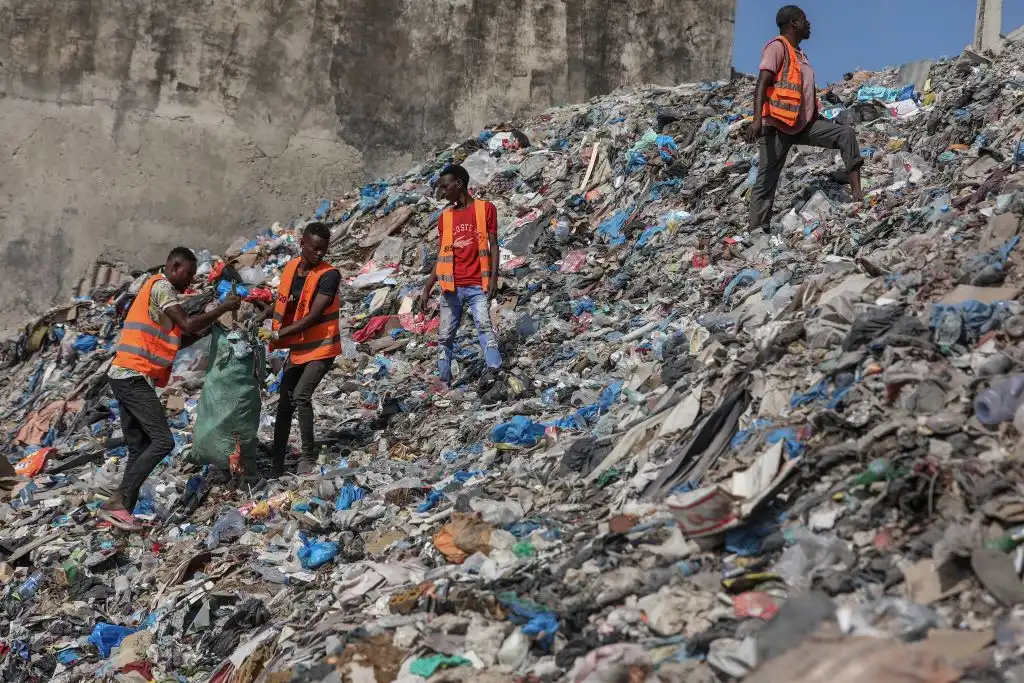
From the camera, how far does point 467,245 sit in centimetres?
680

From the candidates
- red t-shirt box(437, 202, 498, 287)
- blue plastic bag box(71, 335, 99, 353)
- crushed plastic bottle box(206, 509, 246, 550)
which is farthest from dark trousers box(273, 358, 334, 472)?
blue plastic bag box(71, 335, 99, 353)

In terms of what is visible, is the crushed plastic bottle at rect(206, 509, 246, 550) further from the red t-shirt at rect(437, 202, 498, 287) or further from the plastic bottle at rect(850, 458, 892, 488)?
the plastic bottle at rect(850, 458, 892, 488)

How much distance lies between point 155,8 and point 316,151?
2046 millimetres

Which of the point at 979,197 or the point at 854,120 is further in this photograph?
the point at 854,120

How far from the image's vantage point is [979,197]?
6039mm

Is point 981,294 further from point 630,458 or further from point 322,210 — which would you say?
point 322,210

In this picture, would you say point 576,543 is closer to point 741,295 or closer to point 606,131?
point 741,295

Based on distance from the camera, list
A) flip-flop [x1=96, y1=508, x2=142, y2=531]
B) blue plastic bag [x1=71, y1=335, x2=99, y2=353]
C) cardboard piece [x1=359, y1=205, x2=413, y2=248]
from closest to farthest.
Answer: flip-flop [x1=96, y1=508, x2=142, y2=531]
blue plastic bag [x1=71, y1=335, x2=99, y2=353]
cardboard piece [x1=359, y1=205, x2=413, y2=248]

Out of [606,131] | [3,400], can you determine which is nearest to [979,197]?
[606,131]

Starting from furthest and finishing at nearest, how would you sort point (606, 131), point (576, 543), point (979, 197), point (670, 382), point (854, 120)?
point (606, 131), point (854, 120), point (979, 197), point (670, 382), point (576, 543)

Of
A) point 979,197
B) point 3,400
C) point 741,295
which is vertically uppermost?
point 979,197

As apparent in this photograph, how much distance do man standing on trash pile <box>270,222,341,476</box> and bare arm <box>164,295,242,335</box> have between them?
49 cm

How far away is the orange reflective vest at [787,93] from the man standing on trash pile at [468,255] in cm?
186

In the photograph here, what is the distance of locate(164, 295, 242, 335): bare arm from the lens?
5730 millimetres
